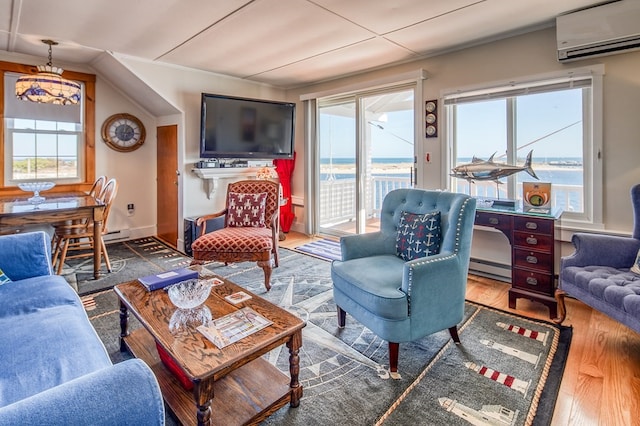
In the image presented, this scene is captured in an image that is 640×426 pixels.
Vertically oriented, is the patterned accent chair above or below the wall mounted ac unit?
below

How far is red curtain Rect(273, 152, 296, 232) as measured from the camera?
537 cm

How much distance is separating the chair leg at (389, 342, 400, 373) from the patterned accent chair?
145cm

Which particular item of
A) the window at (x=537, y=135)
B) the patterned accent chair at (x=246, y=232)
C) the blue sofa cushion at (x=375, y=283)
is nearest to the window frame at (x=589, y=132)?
the window at (x=537, y=135)

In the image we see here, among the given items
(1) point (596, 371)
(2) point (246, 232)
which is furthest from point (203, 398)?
(2) point (246, 232)

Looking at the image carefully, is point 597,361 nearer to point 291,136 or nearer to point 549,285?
point 549,285

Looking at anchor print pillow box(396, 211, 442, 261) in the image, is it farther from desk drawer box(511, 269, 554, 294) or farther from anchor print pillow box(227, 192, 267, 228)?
anchor print pillow box(227, 192, 267, 228)

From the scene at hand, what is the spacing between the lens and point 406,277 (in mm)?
1844

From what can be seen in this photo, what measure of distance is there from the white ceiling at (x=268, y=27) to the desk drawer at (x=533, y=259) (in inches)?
72.3

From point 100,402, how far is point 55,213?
3.00m

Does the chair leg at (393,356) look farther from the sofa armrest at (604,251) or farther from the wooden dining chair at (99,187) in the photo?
the wooden dining chair at (99,187)

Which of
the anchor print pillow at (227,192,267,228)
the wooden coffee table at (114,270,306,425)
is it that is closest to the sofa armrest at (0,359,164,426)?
the wooden coffee table at (114,270,306,425)

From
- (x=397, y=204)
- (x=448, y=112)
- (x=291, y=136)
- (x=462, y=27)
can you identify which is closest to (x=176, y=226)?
(x=291, y=136)

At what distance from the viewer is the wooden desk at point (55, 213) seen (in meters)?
2.91

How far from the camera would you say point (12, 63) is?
3947 millimetres
